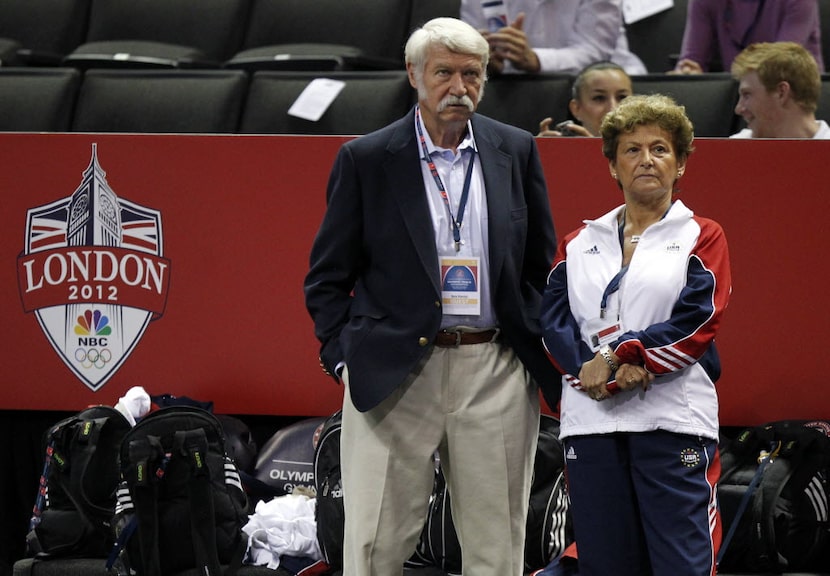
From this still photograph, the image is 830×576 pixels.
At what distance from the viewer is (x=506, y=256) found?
Result: 2.82 m

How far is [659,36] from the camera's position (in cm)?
563

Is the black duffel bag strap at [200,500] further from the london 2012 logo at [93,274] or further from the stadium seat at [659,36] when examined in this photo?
the stadium seat at [659,36]

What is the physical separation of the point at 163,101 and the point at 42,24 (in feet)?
4.65

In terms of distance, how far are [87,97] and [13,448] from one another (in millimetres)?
1614

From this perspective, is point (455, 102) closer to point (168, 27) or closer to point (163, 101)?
point (163, 101)

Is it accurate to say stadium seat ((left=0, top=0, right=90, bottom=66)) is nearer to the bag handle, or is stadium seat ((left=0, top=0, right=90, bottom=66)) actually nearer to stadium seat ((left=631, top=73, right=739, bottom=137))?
stadium seat ((left=631, top=73, right=739, bottom=137))

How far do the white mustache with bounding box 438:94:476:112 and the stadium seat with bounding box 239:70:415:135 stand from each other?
6.92 feet

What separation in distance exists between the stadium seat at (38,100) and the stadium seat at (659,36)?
2.58m

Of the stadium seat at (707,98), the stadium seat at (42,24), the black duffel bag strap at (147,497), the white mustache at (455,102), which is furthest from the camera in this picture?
the stadium seat at (42,24)

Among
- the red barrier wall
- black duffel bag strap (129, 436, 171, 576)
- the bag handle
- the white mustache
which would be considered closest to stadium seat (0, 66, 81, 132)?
the red barrier wall

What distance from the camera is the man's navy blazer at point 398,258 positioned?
9.09ft

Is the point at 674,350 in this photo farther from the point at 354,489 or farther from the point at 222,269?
the point at 222,269

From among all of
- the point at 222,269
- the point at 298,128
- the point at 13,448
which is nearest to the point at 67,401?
the point at 13,448

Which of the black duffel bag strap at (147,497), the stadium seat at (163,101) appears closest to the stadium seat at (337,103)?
the stadium seat at (163,101)
